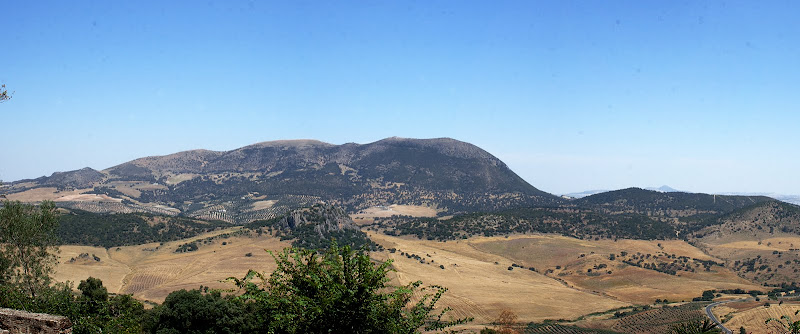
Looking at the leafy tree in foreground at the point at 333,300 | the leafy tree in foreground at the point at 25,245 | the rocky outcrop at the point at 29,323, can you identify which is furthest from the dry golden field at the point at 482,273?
the rocky outcrop at the point at 29,323

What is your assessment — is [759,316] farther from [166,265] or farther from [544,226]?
[544,226]

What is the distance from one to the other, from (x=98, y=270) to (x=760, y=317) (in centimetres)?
10487

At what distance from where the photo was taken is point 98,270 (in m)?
89.4

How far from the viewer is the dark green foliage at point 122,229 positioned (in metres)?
120

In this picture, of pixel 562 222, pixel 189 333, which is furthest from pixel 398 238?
pixel 189 333

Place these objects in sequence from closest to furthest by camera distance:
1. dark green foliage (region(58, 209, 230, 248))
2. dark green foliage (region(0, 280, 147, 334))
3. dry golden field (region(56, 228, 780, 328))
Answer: dark green foliage (region(0, 280, 147, 334))
dry golden field (region(56, 228, 780, 328))
dark green foliage (region(58, 209, 230, 248))

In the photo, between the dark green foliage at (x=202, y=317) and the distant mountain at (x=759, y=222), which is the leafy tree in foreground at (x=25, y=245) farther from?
the distant mountain at (x=759, y=222)

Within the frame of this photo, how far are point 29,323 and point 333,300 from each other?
9.68 meters

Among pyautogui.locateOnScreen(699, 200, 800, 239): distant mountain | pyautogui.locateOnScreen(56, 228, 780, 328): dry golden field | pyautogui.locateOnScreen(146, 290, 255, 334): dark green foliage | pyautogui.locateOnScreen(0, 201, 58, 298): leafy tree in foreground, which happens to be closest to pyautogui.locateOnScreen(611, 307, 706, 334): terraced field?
pyautogui.locateOnScreen(56, 228, 780, 328): dry golden field

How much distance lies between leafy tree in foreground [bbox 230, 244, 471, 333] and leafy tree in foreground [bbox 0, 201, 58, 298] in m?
28.8

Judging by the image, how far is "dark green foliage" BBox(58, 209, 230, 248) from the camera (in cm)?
12038

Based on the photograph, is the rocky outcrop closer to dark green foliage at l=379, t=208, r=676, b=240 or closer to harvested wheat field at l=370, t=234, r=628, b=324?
harvested wheat field at l=370, t=234, r=628, b=324

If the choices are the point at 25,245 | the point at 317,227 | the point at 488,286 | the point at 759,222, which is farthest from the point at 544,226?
the point at 25,245

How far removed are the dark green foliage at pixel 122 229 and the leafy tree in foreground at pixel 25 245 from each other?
91.7m
